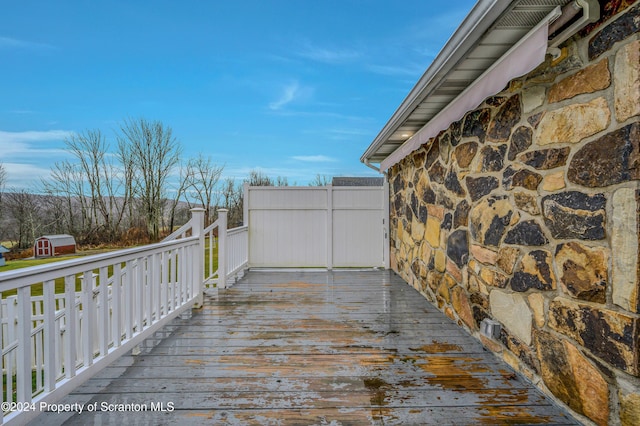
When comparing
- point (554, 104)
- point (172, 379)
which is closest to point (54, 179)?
point (172, 379)

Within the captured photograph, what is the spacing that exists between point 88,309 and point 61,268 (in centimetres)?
32

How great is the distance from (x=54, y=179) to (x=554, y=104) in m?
10.8

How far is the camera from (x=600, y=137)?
5.43 feet

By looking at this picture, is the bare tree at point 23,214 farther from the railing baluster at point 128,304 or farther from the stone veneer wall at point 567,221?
the stone veneer wall at point 567,221

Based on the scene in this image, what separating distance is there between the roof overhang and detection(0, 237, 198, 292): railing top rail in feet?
8.80

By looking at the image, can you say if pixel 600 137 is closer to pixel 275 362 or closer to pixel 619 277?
pixel 619 277

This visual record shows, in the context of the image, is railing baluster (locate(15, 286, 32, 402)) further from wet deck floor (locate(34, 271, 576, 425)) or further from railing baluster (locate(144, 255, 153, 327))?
railing baluster (locate(144, 255, 153, 327))

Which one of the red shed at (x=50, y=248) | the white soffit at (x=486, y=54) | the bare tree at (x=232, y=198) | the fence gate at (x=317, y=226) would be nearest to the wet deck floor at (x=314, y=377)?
the red shed at (x=50, y=248)

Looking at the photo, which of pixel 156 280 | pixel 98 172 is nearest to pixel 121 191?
pixel 98 172

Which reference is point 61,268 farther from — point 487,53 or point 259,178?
point 259,178

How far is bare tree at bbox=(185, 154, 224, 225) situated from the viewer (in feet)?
46.0

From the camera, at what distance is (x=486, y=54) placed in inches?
89.0

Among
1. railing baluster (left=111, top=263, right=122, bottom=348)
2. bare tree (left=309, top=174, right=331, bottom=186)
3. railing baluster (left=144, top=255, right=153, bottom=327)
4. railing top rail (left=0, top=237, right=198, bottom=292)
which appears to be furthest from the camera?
bare tree (left=309, top=174, right=331, bottom=186)

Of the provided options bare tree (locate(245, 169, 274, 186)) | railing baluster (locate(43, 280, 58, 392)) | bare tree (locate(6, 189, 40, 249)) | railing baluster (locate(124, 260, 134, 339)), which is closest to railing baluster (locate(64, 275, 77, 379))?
railing baluster (locate(43, 280, 58, 392))
